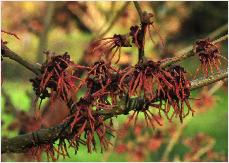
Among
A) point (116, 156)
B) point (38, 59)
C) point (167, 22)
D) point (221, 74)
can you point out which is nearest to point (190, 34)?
point (167, 22)

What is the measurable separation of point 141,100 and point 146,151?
339cm

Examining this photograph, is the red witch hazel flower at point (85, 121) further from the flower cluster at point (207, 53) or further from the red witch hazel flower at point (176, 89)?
the flower cluster at point (207, 53)

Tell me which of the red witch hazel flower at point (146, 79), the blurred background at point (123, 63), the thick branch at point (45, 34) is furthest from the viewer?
the thick branch at point (45, 34)

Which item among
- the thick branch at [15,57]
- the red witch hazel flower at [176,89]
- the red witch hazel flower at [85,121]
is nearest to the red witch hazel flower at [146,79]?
the red witch hazel flower at [176,89]

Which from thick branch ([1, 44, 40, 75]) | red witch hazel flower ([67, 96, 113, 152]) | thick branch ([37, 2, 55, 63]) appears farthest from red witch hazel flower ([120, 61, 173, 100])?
thick branch ([37, 2, 55, 63])

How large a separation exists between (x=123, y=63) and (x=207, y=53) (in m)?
4.08

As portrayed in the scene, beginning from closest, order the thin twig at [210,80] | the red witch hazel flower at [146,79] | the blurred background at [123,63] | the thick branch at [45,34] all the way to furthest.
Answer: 1. the red witch hazel flower at [146,79]
2. the thin twig at [210,80]
3. the blurred background at [123,63]
4. the thick branch at [45,34]

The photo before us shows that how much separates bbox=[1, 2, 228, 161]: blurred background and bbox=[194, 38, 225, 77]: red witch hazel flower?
74 millimetres

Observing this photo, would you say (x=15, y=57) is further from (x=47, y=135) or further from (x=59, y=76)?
(x=47, y=135)

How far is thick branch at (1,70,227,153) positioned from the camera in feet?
6.14

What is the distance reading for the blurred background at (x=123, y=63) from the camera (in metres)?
3.98

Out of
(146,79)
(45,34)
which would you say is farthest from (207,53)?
(45,34)

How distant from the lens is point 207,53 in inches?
74.3

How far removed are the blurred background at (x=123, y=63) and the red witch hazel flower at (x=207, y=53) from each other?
0.07 meters
